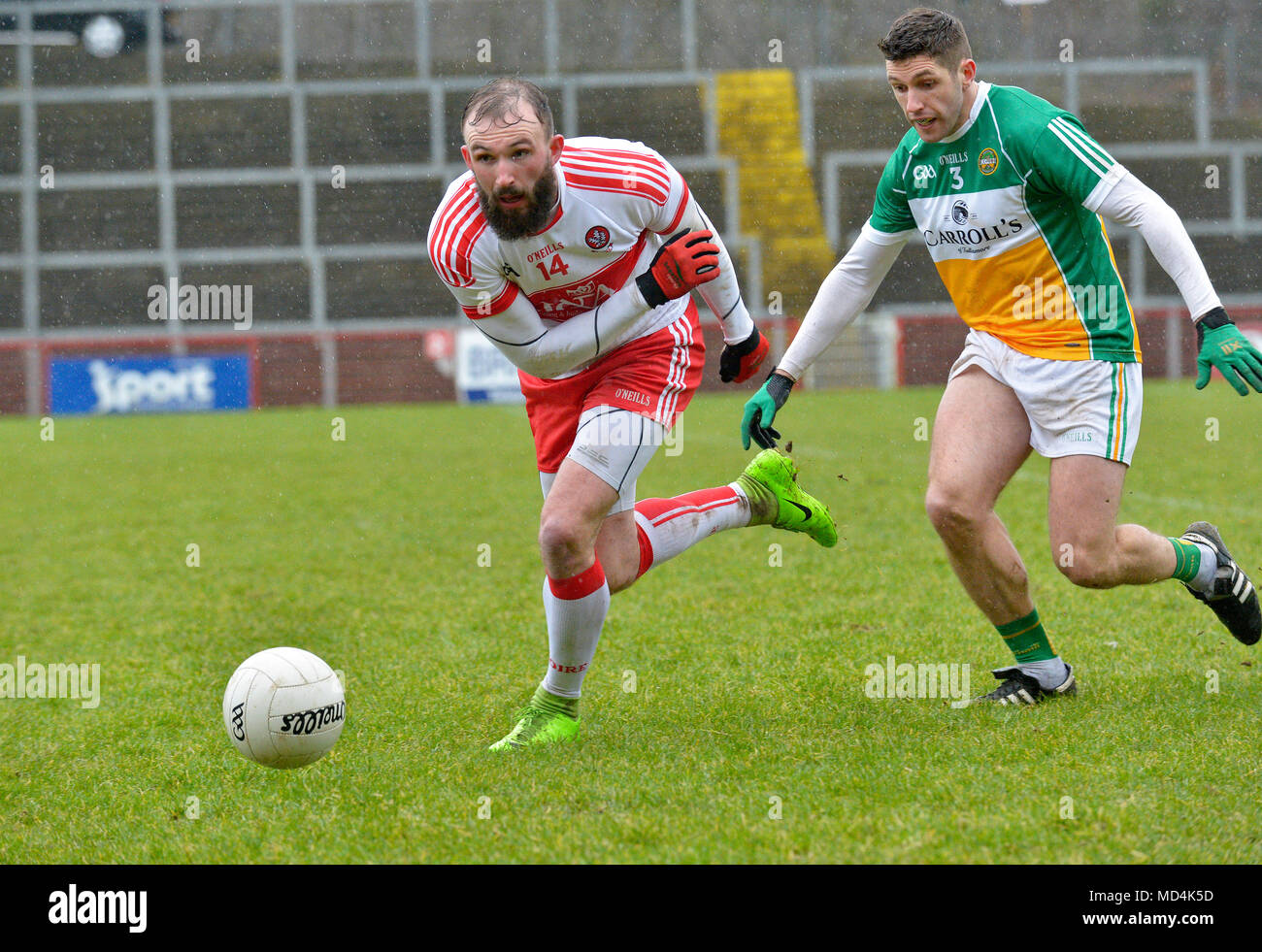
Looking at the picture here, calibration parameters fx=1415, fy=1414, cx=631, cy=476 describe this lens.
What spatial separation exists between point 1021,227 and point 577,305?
1332 mm

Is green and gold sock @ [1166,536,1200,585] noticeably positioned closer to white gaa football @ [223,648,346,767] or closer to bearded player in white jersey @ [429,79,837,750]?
bearded player in white jersey @ [429,79,837,750]

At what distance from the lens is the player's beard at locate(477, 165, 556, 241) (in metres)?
3.91

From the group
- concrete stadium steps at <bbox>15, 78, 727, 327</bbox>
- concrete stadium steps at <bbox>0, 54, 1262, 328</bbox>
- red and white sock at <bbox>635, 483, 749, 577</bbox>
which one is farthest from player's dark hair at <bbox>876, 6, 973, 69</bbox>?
concrete stadium steps at <bbox>15, 78, 727, 327</bbox>

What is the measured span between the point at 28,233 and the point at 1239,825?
28320 millimetres

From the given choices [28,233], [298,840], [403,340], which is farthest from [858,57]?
[298,840]

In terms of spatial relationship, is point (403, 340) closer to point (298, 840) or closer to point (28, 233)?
point (28, 233)

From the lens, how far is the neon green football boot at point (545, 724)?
157 inches

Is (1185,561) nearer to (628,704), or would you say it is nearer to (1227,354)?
(1227,354)

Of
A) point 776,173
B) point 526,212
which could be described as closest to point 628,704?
point 526,212

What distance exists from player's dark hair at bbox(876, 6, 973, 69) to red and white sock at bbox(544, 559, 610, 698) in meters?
1.71

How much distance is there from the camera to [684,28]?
28562 mm

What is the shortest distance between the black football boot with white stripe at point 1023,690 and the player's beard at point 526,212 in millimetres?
1949

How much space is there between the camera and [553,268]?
4.14 m

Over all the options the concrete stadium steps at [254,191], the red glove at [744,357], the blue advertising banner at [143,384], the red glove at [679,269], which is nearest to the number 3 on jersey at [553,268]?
the red glove at [679,269]
